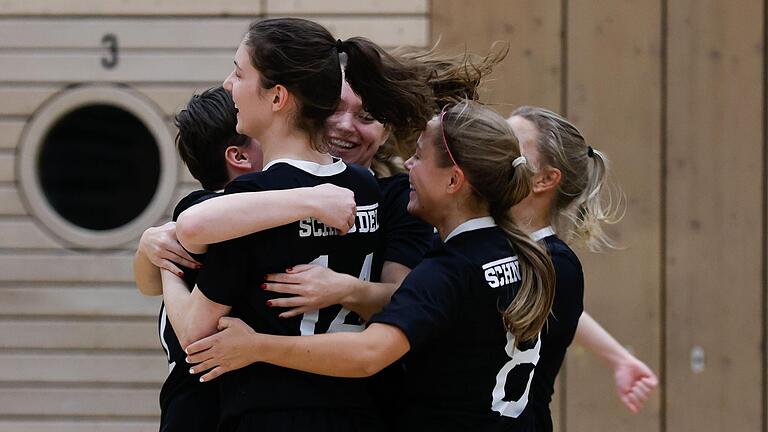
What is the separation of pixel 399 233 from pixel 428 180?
0.17 metres

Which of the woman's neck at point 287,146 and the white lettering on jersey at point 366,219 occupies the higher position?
the woman's neck at point 287,146

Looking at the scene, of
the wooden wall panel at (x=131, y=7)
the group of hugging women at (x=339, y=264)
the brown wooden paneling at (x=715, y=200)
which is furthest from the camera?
the wooden wall panel at (x=131, y=7)

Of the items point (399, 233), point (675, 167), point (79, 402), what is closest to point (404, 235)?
point (399, 233)

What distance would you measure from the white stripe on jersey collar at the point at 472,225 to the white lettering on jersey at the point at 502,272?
3.8 inches

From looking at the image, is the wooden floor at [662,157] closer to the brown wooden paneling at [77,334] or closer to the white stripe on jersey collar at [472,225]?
the brown wooden paneling at [77,334]

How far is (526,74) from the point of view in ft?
16.2

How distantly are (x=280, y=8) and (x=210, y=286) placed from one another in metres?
3.06

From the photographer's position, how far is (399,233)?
2.51 metres

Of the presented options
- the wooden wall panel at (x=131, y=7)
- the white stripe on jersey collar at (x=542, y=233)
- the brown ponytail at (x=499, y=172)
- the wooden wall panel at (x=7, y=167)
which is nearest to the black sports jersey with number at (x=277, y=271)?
the brown ponytail at (x=499, y=172)

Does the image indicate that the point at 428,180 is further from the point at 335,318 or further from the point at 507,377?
the point at 507,377

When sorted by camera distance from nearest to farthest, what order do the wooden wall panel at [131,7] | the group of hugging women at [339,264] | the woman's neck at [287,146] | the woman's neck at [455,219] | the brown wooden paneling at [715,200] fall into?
the group of hugging women at [339,264]
the woman's neck at [287,146]
the woman's neck at [455,219]
the brown wooden paneling at [715,200]
the wooden wall panel at [131,7]

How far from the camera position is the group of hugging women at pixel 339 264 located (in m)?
2.18

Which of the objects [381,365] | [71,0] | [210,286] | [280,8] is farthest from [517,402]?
[71,0]

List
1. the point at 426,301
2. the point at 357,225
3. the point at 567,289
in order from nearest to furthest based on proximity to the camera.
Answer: the point at 426,301 → the point at 357,225 → the point at 567,289
